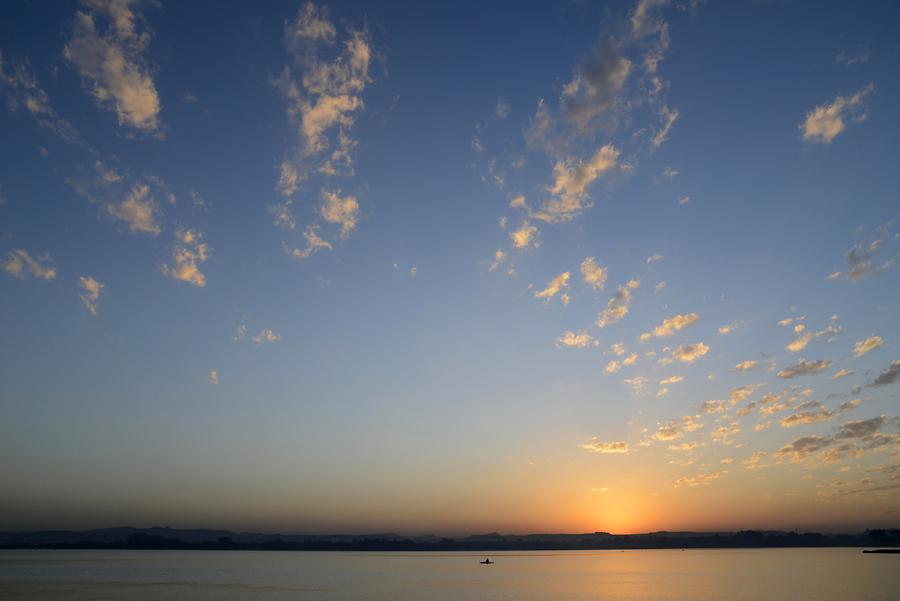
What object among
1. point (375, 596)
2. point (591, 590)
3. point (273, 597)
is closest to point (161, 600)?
point (273, 597)

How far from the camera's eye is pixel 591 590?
99750 mm

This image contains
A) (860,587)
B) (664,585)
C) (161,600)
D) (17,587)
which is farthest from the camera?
(664,585)

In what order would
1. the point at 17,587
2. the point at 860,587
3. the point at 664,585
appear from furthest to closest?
the point at 664,585 → the point at 860,587 → the point at 17,587

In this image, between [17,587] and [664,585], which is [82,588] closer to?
[17,587]

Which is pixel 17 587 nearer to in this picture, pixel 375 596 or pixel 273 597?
pixel 273 597

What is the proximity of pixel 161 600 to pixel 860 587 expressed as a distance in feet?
357

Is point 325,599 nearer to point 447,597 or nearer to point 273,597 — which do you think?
point 273,597

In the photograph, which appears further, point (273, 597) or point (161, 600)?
point (273, 597)

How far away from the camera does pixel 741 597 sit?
8281cm

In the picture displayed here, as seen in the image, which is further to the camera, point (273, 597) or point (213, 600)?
point (273, 597)

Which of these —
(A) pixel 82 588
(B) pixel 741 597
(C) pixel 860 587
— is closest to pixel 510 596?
(B) pixel 741 597

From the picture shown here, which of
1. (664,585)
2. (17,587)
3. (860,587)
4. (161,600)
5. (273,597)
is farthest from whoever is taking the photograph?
(664,585)

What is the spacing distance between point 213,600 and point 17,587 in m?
36.7

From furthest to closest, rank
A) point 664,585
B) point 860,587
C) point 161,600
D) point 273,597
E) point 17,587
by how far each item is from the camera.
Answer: point 664,585 < point 860,587 < point 17,587 < point 273,597 < point 161,600
